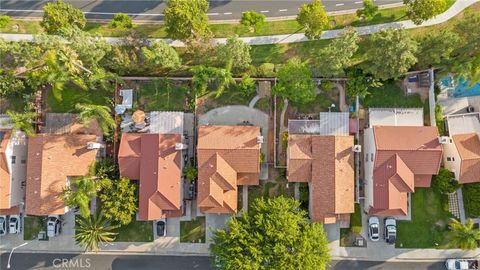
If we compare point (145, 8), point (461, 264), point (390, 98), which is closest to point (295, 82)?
point (390, 98)

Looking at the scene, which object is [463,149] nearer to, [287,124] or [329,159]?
[329,159]

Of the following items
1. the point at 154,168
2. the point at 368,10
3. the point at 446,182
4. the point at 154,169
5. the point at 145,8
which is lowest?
the point at 446,182

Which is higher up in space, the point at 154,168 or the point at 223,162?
the point at 223,162

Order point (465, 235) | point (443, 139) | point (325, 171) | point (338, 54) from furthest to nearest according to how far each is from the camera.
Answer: point (325, 171) < point (443, 139) < point (465, 235) < point (338, 54)

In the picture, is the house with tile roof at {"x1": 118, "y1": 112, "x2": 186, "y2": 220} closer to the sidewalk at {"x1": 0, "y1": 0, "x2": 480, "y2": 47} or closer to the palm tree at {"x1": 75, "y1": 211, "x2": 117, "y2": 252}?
the palm tree at {"x1": 75, "y1": 211, "x2": 117, "y2": 252}

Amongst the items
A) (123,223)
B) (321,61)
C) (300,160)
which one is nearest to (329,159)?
(300,160)

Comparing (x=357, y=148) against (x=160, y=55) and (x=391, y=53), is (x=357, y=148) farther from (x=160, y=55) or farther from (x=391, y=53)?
(x=160, y=55)
